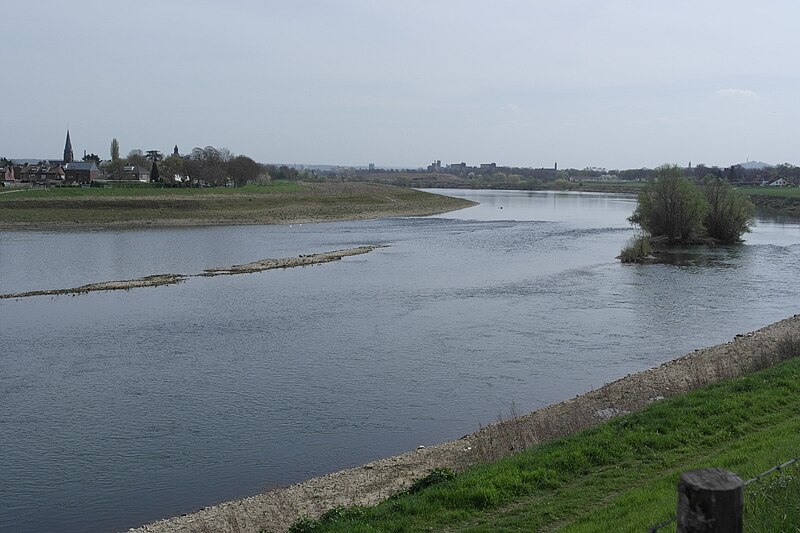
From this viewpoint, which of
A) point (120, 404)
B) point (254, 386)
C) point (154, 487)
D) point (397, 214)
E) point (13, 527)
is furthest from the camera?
point (397, 214)

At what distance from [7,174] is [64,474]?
98183 mm

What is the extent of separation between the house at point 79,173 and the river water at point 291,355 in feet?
213

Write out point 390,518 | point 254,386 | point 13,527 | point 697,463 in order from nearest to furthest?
point 390,518 → point 697,463 → point 13,527 → point 254,386

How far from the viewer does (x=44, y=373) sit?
62.3 ft

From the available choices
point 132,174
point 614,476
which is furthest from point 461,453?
point 132,174

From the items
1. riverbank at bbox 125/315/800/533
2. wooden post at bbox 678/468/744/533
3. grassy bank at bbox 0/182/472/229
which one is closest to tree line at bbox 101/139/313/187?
grassy bank at bbox 0/182/472/229

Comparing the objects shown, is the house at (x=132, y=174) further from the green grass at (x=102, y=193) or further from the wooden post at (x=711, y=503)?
the wooden post at (x=711, y=503)

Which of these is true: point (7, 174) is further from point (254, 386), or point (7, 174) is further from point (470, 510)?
point (470, 510)

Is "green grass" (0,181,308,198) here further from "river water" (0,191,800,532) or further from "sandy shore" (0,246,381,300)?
"sandy shore" (0,246,381,300)

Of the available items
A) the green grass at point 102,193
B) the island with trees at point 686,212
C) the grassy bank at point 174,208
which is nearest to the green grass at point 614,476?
the island with trees at point 686,212

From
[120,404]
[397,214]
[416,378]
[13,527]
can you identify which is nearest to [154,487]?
[13,527]

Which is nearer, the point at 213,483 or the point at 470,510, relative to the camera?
the point at 470,510

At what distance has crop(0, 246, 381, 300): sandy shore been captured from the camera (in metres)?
31.2

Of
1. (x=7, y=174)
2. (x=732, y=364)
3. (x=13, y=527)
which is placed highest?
(x=7, y=174)
